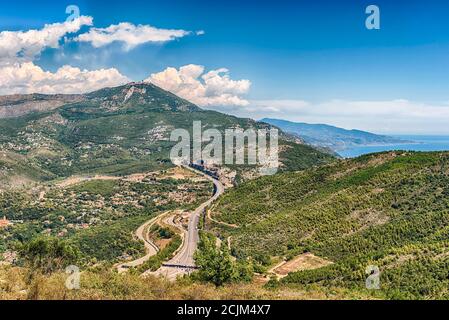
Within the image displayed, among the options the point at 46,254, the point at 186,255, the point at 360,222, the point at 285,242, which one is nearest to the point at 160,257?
the point at 186,255

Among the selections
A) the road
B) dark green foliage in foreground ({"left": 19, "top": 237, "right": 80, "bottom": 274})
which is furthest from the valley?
the road

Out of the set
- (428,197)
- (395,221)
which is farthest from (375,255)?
(428,197)

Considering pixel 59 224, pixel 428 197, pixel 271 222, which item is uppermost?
pixel 428 197

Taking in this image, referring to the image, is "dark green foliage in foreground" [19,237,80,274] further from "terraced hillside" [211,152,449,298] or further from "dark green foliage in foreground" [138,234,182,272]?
"terraced hillside" [211,152,449,298]

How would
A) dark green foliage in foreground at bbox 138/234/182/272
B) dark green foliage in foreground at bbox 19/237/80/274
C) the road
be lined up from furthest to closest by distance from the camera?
dark green foliage in foreground at bbox 138/234/182/272
the road
dark green foliage in foreground at bbox 19/237/80/274

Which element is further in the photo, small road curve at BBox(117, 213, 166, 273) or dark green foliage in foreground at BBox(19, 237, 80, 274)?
small road curve at BBox(117, 213, 166, 273)

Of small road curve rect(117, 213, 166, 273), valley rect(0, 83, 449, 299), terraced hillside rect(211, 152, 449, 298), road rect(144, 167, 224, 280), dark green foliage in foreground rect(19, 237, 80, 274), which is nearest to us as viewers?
valley rect(0, 83, 449, 299)

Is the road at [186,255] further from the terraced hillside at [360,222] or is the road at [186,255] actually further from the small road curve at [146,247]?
the terraced hillside at [360,222]
